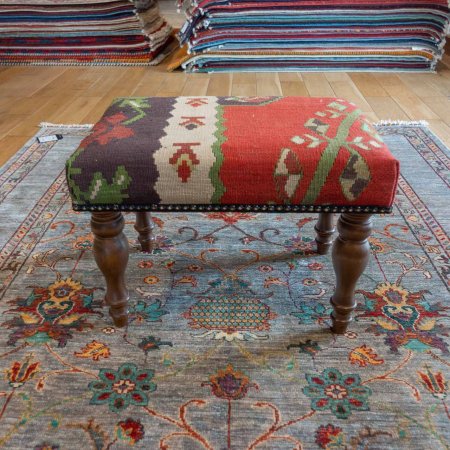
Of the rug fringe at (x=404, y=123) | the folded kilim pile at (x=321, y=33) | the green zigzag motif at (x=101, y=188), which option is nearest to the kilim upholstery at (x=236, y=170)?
the green zigzag motif at (x=101, y=188)

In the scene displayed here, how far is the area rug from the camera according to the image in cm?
83

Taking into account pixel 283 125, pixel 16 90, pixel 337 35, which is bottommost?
pixel 16 90

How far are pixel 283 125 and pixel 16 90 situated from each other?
2102 mm

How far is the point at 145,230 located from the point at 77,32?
221 centimetres

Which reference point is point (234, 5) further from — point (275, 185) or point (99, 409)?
point (99, 409)

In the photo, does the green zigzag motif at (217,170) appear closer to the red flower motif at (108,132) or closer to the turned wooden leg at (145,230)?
the red flower motif at (108,132)

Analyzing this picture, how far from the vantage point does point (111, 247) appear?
94 centimetres

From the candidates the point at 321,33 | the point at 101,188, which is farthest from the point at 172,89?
the point at 101,188

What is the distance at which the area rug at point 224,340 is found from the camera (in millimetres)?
828

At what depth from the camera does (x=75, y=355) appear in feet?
3.21

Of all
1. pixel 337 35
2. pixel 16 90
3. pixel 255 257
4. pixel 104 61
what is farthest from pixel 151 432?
pixel 104 61

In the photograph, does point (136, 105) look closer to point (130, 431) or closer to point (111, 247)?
point (111, 247)

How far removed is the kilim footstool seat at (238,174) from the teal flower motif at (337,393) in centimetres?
17

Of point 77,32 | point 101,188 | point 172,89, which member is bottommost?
point 172,89
